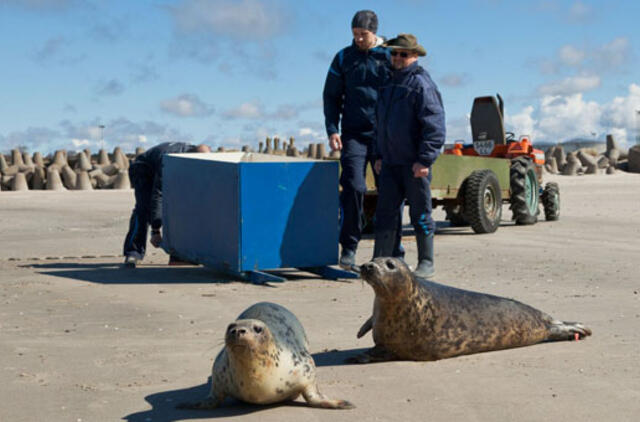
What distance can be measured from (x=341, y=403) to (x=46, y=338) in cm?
271

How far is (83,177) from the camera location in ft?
98.3

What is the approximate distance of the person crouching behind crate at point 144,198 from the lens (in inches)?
408

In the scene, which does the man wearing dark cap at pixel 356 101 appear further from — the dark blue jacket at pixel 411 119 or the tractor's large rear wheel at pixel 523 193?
the tractor's large rear wheel at pixel 523 193

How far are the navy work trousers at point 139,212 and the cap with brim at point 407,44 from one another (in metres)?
3.46

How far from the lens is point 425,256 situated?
8734mm

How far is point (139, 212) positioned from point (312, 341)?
189 inches

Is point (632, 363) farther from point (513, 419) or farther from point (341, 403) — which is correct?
point (341, 403)

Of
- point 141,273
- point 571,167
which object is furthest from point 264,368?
point 571,167

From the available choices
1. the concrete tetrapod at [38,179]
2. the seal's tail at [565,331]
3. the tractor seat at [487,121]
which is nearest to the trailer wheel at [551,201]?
the tractor seat at [487,121]

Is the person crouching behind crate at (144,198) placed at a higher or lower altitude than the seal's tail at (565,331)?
higher

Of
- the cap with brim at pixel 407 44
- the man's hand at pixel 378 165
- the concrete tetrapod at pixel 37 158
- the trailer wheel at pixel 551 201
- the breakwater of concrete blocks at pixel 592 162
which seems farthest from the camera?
the breakwater of concrete blocks at pixel 592 162

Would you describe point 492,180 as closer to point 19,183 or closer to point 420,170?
point 420,170

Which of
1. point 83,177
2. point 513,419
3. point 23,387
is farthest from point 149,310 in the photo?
point 83,177

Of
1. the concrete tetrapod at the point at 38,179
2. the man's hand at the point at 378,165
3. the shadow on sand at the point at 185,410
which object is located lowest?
the shadow on sand at the point at 185,410
